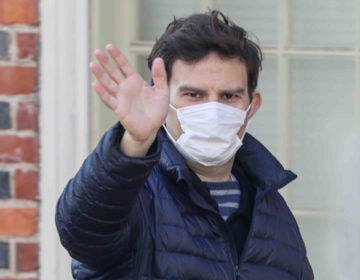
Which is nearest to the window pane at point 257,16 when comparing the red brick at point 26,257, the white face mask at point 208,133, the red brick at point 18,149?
the red brick at point 18,149

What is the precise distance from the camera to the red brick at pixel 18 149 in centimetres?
370

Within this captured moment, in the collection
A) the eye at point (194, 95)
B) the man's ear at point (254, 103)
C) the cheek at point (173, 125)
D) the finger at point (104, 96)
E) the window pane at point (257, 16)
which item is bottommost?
the cheek at point (173, 125)

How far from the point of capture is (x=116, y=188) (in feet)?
8.20

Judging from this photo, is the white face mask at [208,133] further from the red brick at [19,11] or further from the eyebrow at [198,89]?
the red brick at [19,11]

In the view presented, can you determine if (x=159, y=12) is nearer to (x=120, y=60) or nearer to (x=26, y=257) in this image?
(x=26, y=257)

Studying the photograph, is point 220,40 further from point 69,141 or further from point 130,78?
point 69,141

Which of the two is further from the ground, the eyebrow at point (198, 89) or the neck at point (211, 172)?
the eyebrow at point (198, 89)

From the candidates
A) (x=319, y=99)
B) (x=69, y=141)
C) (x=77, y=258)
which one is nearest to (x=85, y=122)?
(x=69, y=141)

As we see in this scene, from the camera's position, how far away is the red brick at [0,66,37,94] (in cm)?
370

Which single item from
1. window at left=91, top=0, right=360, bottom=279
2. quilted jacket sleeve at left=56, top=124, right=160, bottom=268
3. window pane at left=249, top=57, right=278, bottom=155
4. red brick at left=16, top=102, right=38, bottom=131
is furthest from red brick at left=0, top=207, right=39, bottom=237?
quilted jacket sleeve at left=56, top=124, right=160, bottom=268

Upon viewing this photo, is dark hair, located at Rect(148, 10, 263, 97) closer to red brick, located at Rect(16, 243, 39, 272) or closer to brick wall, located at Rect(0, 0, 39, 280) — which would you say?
brick wall, located at Rect(0, 0, 39, 280)

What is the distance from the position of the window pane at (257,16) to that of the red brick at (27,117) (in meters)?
0.83

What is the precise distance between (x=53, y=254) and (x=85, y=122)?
1.49ft

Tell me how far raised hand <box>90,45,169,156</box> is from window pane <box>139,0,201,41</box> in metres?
1.61
